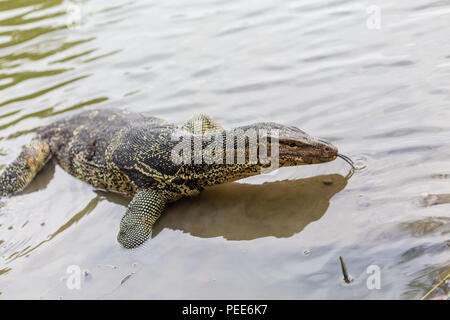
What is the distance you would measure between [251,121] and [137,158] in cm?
212

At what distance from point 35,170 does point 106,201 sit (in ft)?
4.91

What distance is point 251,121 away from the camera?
675 centimetres

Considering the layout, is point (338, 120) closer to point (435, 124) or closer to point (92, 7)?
point (435, 124)

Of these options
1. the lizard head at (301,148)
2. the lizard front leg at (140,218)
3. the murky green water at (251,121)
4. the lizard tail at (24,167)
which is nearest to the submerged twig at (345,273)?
the murky green water at (251,121)

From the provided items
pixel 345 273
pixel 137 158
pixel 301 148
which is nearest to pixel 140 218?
pixel 137 158

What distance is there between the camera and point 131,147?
18.0 ft

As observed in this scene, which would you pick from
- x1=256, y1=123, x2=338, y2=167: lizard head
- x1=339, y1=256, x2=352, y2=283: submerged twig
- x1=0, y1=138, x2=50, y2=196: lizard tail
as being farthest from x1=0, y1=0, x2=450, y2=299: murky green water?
x1=256, y1=123, x2=338, y2=167: lizard head

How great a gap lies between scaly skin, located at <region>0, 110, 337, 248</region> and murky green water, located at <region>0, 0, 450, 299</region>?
24cm

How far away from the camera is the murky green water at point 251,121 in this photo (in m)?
4.23

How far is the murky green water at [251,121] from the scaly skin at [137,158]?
239 mm

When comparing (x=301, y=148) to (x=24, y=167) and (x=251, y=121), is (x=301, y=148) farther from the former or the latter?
(x=24, y=167)

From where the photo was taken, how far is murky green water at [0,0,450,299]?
13.9 feet

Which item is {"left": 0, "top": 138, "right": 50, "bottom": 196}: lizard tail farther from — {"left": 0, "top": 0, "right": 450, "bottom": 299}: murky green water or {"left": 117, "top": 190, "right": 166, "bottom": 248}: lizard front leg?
{"left": 117, "top": 190, "right": 166, "bottom": 248}: lizard front leg
